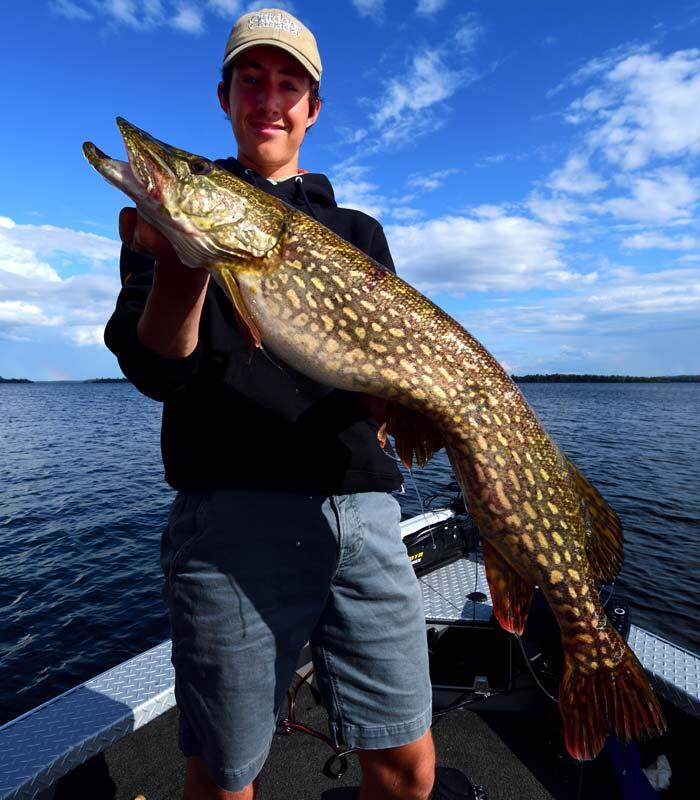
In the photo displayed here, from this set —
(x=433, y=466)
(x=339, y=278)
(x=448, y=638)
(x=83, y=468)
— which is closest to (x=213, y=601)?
(x=339, y=278)

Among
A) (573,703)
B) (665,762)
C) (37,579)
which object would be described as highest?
(573,703)

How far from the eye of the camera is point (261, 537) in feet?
7.23

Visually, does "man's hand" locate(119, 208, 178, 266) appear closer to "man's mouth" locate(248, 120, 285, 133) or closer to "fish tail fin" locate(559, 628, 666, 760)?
"man's mouth" locate(248, 120, 285, 133)

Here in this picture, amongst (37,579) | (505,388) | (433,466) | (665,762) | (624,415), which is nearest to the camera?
(505,388)

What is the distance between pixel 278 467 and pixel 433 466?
66.3 ft

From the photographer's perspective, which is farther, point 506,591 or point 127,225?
point 506,591

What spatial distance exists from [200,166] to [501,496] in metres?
2.03

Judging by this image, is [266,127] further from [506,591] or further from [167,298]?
[506,591]

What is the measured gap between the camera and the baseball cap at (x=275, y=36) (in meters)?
2.57

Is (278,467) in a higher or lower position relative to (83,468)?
higher

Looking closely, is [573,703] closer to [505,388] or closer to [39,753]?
[505,388]

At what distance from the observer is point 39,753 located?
3.21m

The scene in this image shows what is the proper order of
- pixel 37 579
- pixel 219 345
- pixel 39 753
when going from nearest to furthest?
pixel 219 345
pixel 39 753
pixel 37 579

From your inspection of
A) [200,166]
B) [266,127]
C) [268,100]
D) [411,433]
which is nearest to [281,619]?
[411,433]
